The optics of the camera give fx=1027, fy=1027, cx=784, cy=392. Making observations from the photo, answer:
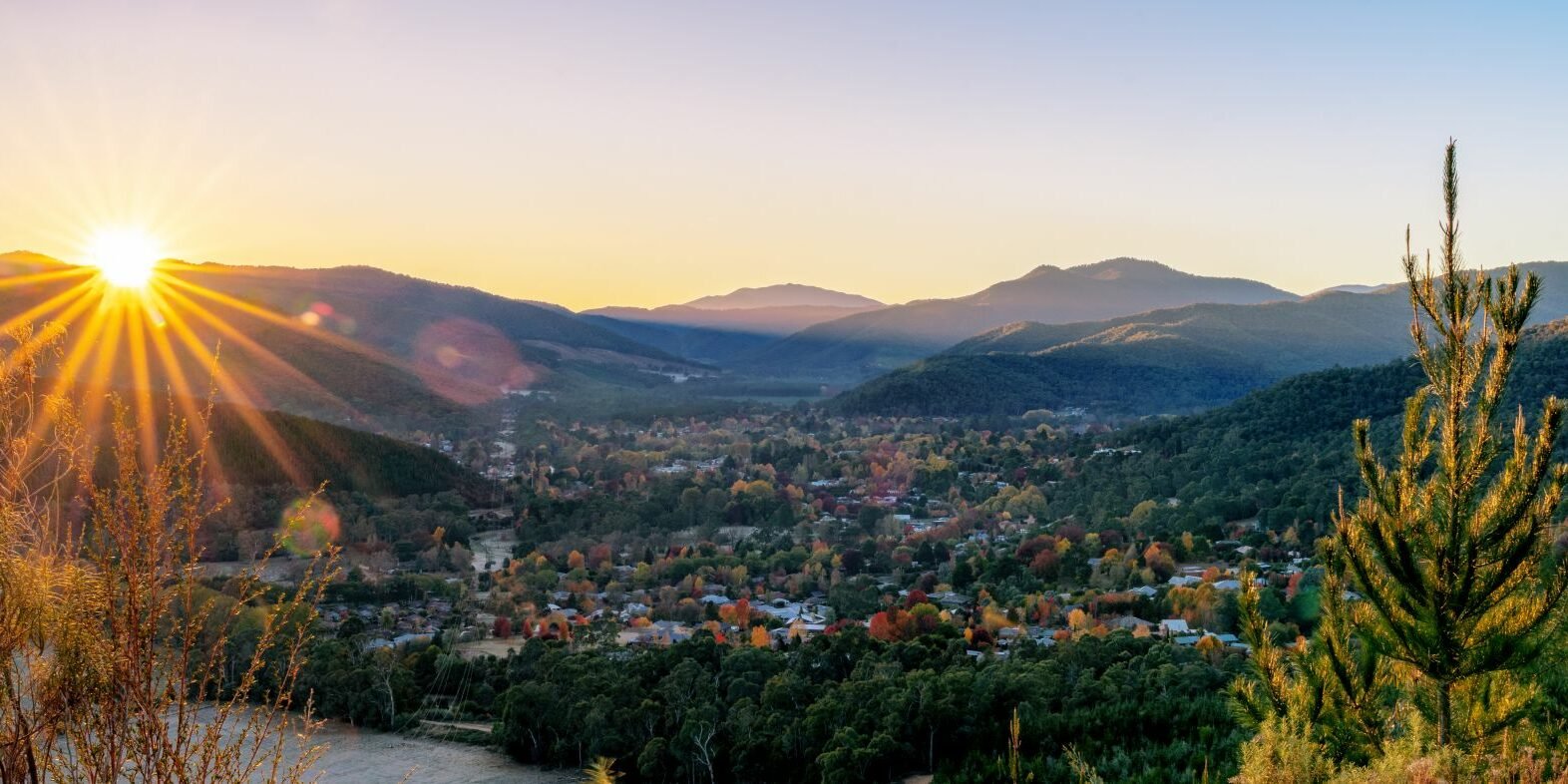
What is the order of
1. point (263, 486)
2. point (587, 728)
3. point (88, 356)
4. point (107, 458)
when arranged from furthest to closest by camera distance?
point (88, 356) < point (263, 486) < point (107, 458) < point (587, 728)

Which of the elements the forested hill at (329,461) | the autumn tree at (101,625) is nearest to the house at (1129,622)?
the autumn tree at (101,625)

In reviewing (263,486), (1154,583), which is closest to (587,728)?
(1154,583)

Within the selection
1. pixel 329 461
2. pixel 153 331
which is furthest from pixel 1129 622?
Result: pixel 153 331

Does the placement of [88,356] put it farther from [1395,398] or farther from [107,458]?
[1395,398]

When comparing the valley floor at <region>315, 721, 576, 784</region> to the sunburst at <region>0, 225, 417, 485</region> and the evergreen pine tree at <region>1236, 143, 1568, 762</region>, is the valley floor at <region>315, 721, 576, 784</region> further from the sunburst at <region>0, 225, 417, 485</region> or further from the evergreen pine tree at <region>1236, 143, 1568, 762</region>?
the sunburst at <region>0, 225, 417, 485</region>

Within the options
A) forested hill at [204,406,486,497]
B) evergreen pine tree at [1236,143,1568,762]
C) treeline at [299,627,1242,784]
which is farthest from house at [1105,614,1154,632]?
forested hill at [204,406,486,497]

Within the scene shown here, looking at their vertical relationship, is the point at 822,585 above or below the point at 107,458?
below
